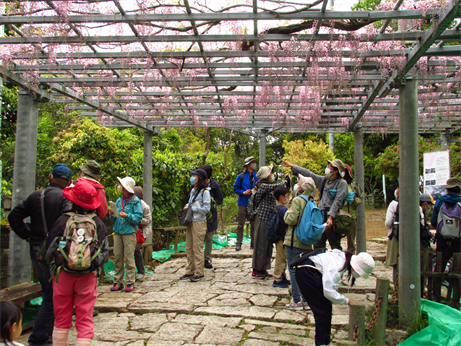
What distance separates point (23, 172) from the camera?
15.5 feet

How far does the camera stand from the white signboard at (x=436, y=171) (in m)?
8.19

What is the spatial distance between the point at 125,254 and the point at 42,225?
1934mm

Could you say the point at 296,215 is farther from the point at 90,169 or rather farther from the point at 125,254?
the point at 125,254

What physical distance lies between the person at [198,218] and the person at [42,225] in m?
2.29

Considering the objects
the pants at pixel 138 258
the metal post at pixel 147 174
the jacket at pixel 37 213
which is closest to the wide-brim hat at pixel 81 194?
the jacket at pixel 37 213

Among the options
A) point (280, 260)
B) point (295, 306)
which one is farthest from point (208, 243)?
point (295, 306)

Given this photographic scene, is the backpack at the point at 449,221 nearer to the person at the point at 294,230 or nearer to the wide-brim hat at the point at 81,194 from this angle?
the person at the point at 294,230

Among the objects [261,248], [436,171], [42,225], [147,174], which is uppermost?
[436,171]

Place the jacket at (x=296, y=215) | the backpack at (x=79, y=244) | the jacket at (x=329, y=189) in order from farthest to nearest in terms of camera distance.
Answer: the jacket at (x=329, y=189) → the jacket at (x=296, y=215) → the backpack at (x=79, y=244)

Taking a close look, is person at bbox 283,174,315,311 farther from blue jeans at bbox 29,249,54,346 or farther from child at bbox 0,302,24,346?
child at bbox 0,302,24,346

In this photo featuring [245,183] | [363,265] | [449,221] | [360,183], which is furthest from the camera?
[360,183]

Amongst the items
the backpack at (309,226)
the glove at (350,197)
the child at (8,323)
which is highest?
the glove at (350,197)

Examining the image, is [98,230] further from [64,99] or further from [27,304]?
[64,99]

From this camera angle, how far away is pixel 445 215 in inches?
193
